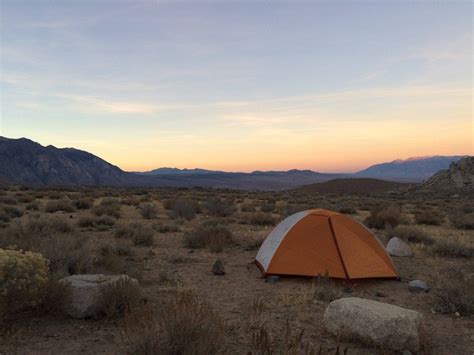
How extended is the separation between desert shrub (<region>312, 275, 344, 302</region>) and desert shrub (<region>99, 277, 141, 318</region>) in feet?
9.97

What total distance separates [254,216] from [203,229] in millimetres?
4922

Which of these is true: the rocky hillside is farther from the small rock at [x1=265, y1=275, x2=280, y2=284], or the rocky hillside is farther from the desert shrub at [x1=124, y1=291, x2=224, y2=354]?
the desert shrub at [x1=124, y1=291, x2=224, y2=354]

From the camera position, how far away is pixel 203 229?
1252 centimetres

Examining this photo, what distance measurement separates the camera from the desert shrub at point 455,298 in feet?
22.2

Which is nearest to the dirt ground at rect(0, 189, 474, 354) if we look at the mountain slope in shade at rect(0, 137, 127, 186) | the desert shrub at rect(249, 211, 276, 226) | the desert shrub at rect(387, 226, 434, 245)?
the desert shrub at rect(387, 226, 434, 245)

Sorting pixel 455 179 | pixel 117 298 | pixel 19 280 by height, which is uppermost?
pixel 455 179

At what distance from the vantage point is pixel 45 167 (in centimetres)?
12206

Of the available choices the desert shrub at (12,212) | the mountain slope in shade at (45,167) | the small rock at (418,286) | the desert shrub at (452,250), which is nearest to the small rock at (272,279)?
the small rock at (418,286)

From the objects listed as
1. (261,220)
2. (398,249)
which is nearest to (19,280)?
(398,249)

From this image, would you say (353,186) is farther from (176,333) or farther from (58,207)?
(176,333)

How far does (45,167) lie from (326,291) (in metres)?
128

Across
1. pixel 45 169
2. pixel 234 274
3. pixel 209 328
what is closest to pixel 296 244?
pixel 234 274

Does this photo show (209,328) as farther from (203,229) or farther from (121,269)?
(203,229)

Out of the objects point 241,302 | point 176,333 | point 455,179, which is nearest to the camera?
point 176,333
